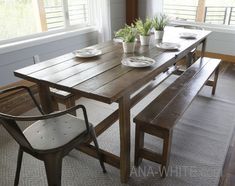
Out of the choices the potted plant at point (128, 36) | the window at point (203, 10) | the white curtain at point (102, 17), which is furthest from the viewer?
the window at point (203, 10)

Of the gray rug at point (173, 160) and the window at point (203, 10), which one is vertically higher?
the window at point (203, 10)

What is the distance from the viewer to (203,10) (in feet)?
13.5

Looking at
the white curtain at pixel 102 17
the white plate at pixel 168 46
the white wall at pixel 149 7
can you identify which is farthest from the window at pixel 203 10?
the white plate at pixel 168 46

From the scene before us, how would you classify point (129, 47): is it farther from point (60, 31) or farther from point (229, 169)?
point (60, 31)

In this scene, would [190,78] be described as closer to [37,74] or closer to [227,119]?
[227,119]

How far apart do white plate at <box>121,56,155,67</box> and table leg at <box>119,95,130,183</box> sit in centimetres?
31

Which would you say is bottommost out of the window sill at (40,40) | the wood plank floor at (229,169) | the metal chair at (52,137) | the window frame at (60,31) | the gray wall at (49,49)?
the wood plank floor at (229,169)

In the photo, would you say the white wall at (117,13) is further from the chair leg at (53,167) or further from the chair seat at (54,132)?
the chair leg at (53,167)

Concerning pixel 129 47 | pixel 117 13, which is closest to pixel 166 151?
pixel 129 47

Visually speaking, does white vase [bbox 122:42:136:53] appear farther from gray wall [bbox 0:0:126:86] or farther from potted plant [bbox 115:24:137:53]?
gray wall [bbox 0:0:126:86]

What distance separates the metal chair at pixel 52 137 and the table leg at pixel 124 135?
7.9 inches

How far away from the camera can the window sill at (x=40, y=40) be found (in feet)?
9.22

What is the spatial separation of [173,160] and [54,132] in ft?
3.15

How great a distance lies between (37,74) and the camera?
64.2 inches
